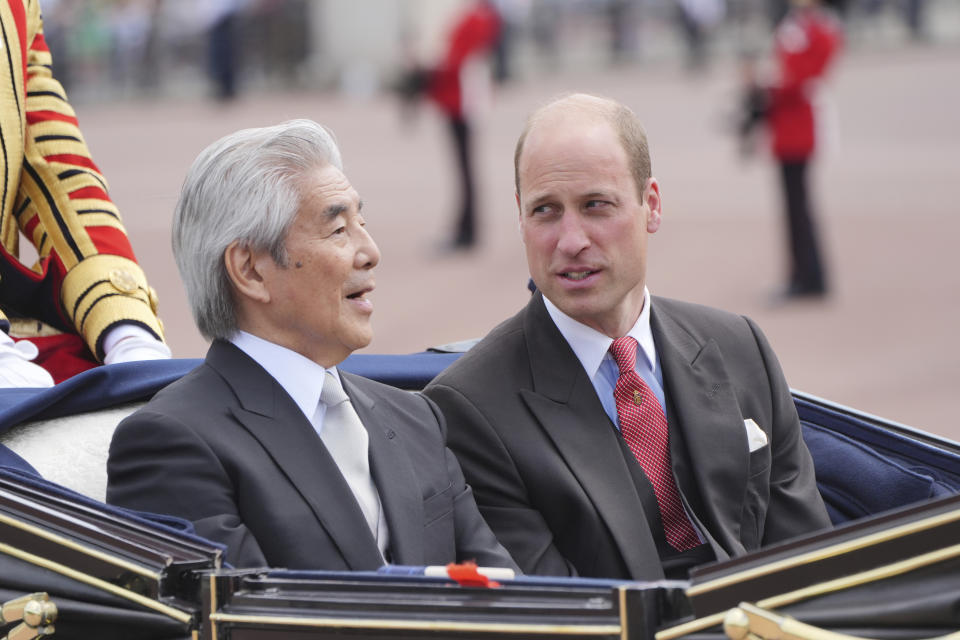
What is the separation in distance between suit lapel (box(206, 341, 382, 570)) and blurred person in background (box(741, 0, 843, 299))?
6.49 m

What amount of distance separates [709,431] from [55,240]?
131 cm

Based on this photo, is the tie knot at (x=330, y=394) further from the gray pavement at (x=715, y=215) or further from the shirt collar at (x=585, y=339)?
the gray pavement at (x=715, y=215)

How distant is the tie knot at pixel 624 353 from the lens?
2.70 metres

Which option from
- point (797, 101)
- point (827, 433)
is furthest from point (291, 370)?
point (797, 101)

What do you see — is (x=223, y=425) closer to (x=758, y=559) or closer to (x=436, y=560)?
(x=436, y=560)

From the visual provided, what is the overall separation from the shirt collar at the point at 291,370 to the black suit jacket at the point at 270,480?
0.02 m

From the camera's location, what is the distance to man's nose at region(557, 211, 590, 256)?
102 inches

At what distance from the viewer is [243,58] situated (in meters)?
21.3

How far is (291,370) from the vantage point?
7.88 ft

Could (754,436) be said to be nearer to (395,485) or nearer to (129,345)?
(395,485)

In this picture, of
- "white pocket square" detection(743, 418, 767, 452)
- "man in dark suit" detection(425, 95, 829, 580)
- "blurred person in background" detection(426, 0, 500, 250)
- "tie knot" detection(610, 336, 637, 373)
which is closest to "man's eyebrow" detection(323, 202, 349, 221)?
"man in dark suit" detection(425, 95, 829, 580)

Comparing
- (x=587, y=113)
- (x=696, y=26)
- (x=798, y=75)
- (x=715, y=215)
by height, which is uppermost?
(x=587, y=113)

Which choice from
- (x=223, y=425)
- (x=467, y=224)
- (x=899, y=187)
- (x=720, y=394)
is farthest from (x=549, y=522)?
(x=899, y=187)

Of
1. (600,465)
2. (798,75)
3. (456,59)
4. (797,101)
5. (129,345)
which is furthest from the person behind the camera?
(456,59)
